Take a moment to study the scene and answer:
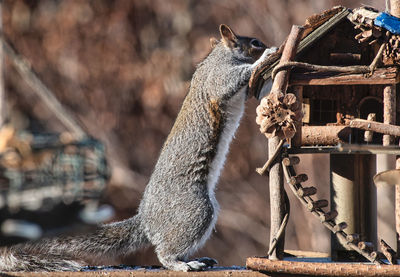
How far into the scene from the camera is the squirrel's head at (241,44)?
3498 millimetres

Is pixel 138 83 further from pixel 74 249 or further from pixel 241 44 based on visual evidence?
pixel 74 249

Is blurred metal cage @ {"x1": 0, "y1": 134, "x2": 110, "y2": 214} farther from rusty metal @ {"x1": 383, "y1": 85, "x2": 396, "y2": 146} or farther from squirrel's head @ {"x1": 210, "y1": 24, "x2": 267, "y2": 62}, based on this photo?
squirrel's head @ {"x1": 210, "y1": 24, "x2": 267, "y2": 62}

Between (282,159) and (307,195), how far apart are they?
146 mm

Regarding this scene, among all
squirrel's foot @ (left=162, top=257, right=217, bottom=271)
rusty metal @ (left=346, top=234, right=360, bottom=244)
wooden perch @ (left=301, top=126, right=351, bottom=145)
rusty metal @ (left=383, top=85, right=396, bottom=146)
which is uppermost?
rusty metal @ (left=383, top=85, right=396, bottom=146)

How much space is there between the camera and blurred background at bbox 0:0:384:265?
19.8ft

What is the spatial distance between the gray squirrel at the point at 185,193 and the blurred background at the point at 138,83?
Result: 8.86ft

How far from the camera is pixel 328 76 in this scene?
261 centimetres

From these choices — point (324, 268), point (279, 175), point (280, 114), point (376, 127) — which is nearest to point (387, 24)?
point (376, 127)

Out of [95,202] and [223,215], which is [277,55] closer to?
[95,202]

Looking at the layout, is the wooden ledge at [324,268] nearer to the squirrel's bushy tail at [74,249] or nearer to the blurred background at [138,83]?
the squirrel's bushy tail at [74,249]

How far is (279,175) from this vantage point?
2674 mm

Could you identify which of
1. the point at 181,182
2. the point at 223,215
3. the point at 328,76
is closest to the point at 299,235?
the point at 223,215

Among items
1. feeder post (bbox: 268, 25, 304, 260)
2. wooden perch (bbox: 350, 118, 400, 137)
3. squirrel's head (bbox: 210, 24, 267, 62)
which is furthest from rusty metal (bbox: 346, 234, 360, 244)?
squirrel's head (bbox: 210, 24, 267, 62)

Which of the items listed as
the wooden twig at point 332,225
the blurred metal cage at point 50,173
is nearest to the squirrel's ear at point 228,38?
the wooden twig at point 332,225
